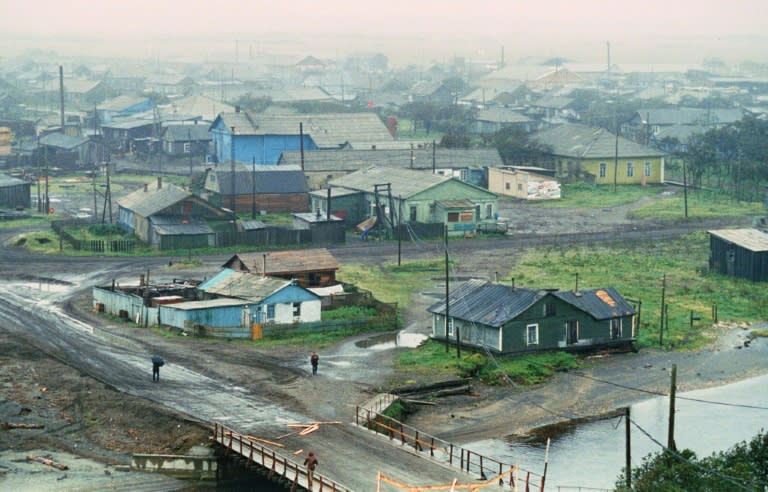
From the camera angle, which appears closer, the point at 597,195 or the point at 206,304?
the point at 206,304

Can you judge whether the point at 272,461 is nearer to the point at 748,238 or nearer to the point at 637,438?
the point at 637,438

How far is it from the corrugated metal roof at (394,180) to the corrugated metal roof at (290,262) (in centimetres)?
1962

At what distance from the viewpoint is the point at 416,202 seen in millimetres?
81250

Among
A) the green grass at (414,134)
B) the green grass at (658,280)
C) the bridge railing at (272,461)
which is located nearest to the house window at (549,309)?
the green grass at (658,280)

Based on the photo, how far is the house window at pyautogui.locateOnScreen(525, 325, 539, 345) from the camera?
5107cm

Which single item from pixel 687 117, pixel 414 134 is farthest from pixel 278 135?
pixel 687 117

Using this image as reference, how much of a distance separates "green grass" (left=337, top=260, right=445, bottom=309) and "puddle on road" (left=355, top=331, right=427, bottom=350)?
5.62 metres

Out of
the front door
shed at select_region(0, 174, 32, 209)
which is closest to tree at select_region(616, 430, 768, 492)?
the front door

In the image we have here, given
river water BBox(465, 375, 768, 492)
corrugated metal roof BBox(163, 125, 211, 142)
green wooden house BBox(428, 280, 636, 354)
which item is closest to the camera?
river water BBox(465, 375, 768, 492)

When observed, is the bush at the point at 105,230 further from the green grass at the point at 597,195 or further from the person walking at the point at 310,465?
the person walking at the point at 310,465

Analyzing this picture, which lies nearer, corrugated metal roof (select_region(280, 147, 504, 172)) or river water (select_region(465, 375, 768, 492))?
river water (select_region(465, 375, 768, 492))

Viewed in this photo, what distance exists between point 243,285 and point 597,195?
48289mm

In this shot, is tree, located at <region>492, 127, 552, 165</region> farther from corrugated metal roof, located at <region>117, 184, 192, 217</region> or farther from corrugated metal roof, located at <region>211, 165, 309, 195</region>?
corrugated metal roof, located at <region>117, 184, 192, 217</region>

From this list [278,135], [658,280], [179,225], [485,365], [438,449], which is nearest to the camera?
[438,449]
